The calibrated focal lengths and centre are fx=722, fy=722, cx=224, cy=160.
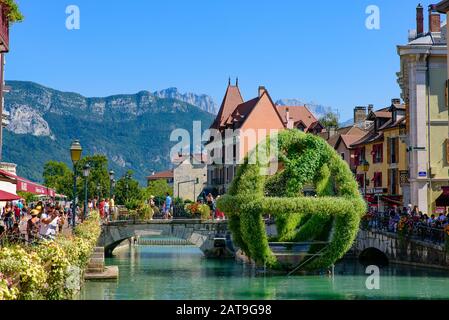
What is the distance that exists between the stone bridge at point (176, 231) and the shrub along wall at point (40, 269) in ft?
79.0

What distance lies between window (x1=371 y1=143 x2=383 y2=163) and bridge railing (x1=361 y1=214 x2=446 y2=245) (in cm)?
1997

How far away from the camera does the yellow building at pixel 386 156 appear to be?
198 feet

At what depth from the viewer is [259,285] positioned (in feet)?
107

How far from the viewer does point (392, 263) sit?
44.4 metres

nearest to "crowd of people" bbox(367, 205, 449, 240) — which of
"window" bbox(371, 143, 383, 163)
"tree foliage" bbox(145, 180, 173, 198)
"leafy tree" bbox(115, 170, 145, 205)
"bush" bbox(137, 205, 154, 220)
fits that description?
"bush" bbox(137, 205, 154, 220)

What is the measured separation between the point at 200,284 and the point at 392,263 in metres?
14.9

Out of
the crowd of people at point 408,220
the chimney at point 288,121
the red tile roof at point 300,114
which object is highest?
the red tile roof at point 300,114

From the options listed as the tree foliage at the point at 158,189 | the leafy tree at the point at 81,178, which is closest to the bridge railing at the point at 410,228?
the leafy tree at the point at 81,178

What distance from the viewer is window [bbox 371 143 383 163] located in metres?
66.6

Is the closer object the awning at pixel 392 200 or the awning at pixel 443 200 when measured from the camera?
the awning at pixel 443 200

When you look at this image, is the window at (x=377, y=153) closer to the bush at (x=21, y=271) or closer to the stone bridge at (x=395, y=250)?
the stone bridge at (x=395, y=250)

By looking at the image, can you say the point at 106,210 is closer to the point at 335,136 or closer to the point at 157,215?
the point at 157,215

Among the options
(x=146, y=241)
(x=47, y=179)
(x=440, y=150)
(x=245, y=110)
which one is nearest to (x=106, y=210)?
(x=440, y=150)

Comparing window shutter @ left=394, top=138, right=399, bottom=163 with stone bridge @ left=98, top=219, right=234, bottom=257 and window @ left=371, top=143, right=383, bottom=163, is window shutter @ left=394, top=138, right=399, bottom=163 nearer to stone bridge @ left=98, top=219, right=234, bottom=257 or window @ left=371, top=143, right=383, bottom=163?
window @ left=371, top=143, right=383, bottom=163
